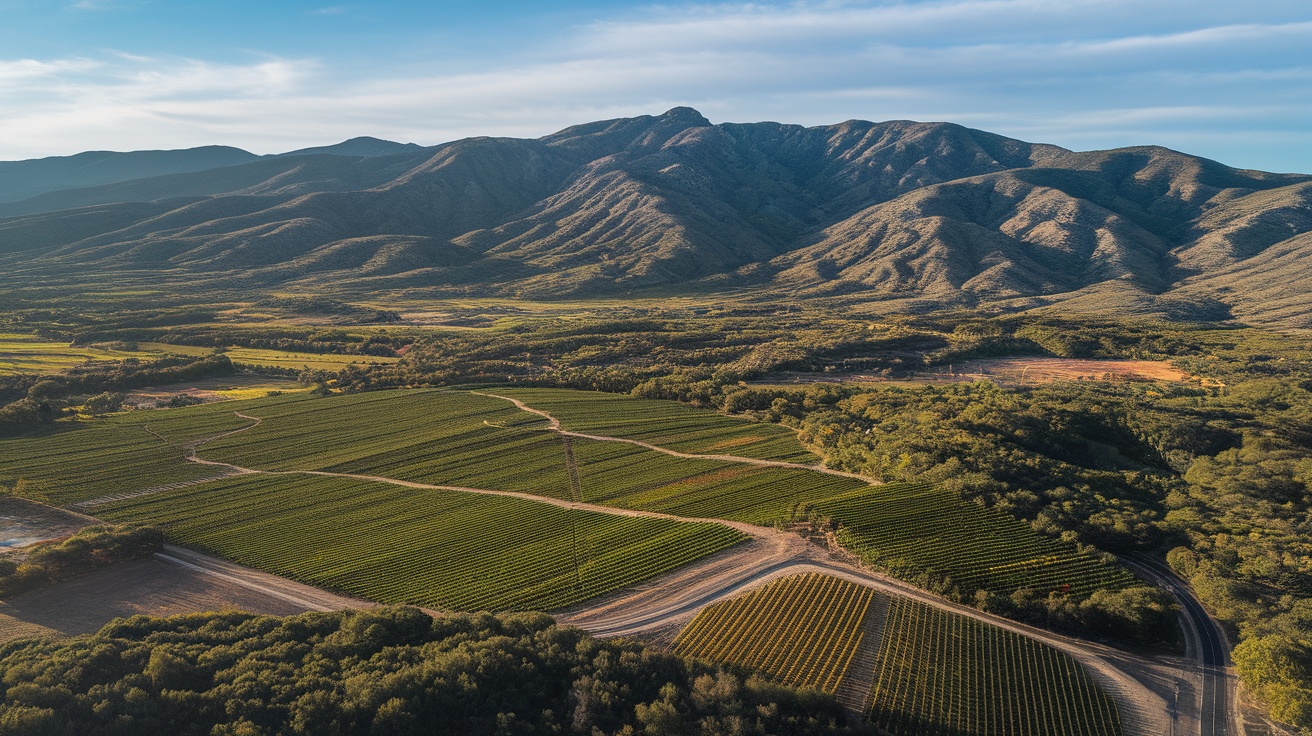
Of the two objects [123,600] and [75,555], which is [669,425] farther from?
[75,555]

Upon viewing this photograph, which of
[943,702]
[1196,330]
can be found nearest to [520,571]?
[943,702]

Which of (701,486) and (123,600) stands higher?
(701,486)

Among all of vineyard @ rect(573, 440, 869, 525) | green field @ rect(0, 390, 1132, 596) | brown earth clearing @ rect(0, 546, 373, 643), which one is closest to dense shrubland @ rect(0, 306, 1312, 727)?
green field @ rect(0, 390, 1132, 596)

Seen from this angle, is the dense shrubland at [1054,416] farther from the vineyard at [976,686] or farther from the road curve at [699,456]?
the vineyard at [976,686]

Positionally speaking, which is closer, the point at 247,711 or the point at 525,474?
the point at 247,711

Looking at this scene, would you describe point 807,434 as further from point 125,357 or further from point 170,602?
point 125,357

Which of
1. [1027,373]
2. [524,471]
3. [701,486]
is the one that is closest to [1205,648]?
[701,486]

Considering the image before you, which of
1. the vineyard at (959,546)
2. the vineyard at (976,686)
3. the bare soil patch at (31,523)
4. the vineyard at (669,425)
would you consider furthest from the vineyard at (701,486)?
the bare soil patch at (31,523)
